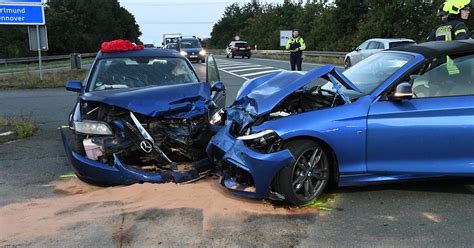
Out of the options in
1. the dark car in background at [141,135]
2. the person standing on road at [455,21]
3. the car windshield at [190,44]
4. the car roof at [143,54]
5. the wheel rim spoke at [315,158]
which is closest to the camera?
the wheel rim spoke at [315,158]

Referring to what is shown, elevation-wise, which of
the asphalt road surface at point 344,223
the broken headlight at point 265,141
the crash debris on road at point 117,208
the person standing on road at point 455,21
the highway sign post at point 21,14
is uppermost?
the highway sign post at point 21,14

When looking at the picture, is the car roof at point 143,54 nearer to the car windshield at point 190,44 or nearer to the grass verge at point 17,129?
the grass verge at point 17,129

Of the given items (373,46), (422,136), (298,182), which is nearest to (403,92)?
(422,136)

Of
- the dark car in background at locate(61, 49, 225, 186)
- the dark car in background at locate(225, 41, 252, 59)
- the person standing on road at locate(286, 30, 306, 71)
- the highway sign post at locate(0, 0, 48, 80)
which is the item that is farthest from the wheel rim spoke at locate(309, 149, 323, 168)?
the dark car in background at locate(225, 41, 252, 59)

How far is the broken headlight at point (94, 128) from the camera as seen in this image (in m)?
5.16

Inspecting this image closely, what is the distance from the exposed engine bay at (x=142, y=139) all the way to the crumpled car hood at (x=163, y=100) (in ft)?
0.29

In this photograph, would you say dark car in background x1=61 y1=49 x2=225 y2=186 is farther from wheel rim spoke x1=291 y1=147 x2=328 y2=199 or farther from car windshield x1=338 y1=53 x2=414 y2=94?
car windshield x1=338 y1=53 x2=414 y2=94

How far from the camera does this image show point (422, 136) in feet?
15.1

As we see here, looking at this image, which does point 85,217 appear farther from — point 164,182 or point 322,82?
point 322,82

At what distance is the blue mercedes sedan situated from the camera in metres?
4.47

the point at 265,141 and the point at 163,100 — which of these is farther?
the point at 163,100

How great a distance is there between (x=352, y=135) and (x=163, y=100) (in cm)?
206

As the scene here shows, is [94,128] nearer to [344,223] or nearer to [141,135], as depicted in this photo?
[141,135]

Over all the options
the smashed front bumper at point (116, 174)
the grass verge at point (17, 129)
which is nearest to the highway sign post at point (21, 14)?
the grass verge at point (17, 129)
